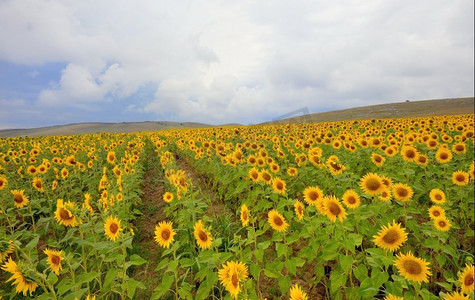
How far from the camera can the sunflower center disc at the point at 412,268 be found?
2455 mm

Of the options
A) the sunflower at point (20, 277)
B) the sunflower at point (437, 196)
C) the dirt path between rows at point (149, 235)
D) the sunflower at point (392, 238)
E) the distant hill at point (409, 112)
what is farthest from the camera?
the distant hill at point (409, 112)

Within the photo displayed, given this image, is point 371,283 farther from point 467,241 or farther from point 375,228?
point 467,241

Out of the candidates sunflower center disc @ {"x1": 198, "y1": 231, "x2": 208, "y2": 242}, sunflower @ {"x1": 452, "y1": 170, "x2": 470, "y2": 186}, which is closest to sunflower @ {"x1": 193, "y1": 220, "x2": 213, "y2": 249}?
sunflower center disc @ {"x1": 198, "y1": 231, "x2": 208, "y2": 242}

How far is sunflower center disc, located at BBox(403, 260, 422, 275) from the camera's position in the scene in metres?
2.46

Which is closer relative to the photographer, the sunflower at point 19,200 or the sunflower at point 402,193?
the sunflower at point 402,193

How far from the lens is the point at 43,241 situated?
5926 millimetres

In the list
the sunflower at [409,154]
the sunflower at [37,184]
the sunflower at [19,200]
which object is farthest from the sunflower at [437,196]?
the sunflower at [37,184]

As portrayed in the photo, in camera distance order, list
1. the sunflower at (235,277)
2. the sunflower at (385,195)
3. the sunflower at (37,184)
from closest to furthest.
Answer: the sunflower at (235,277) < the sunflower at (385,195) < the sunflower at (37,184)

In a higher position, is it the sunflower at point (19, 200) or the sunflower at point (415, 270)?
the sunflower at point (19, 200)

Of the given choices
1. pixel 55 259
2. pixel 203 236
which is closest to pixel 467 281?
pixel 203 236

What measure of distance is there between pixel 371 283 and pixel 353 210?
3.52 ft

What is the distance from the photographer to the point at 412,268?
2.47 meters

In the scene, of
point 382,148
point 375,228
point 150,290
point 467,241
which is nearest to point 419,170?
point 382,148

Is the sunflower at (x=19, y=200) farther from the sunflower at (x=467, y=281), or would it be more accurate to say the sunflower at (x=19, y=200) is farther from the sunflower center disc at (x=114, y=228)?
the sunflower at (x=467, y=281)
